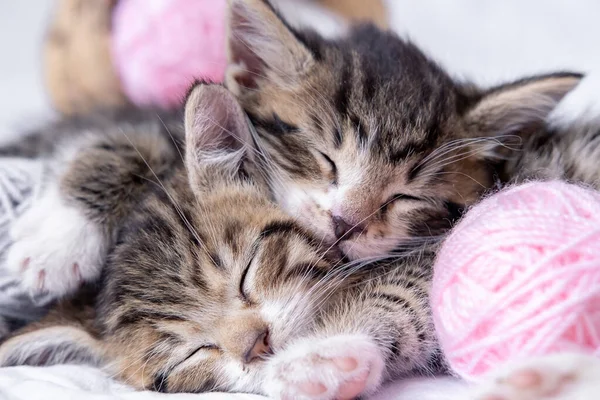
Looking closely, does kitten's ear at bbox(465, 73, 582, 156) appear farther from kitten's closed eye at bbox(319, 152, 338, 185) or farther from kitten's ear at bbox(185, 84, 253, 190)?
kitten's ear at bbox(185, 84, 253, 190)

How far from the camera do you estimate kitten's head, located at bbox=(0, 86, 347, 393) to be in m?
0.97

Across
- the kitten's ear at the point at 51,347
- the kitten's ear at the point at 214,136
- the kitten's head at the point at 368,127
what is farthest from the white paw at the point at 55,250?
the kitten's head at the point at 368,127

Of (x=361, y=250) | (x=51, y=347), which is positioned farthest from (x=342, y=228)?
(x=51, y=347)

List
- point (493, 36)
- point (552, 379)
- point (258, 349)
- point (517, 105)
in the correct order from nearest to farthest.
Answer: point (552, 379), point (258, 349), point (517, 105), point (493, 36)

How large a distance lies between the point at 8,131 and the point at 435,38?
66.0 inches

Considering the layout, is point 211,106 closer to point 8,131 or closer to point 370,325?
point 370,325

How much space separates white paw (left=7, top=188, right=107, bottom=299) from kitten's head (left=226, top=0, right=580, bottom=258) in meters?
0.39

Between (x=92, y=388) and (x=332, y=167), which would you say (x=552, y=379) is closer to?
(x=332, y=167)

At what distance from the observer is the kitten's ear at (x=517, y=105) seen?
118 cm

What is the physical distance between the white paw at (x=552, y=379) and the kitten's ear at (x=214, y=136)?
657 millimetres

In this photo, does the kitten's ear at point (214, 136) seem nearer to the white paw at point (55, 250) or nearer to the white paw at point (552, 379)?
the white paw at point (55, 250)

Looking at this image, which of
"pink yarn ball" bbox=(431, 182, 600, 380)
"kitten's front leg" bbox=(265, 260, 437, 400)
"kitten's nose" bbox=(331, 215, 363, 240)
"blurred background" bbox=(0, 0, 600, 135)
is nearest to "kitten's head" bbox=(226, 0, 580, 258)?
"kitten's nose" bbox=(331, 215, 363, 240)

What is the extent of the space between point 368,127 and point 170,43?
763 millimetres

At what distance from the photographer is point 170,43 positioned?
164 cm
